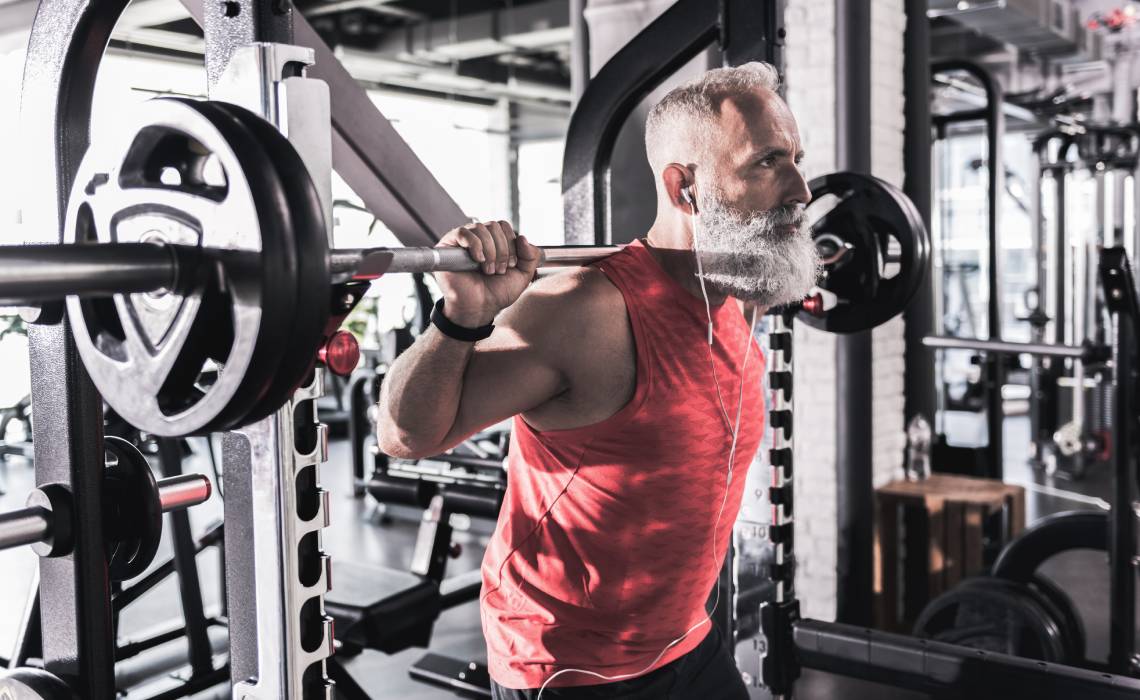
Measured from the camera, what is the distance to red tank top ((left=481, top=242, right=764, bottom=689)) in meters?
1.50

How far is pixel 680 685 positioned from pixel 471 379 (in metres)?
0.63

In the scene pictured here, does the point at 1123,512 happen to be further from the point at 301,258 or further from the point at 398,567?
the point at 398,567

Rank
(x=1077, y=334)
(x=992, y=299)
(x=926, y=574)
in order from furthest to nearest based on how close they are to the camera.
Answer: (x=1077, y=334) < (x=992, y=299) < (x=926, y=574)

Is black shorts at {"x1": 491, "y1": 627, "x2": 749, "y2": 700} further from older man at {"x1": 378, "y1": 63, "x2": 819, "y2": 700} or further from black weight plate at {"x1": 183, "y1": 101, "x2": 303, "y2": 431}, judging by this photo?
black weight plate at {"x1": 183, "y1": 101, "x2": 303, "y2": 431}

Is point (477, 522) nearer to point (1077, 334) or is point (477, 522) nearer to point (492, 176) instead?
point (1077, 334)

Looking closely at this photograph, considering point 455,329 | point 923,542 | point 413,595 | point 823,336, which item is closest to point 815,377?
point 823,336

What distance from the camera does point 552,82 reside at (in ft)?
34.8

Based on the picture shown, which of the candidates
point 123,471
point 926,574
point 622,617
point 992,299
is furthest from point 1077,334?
point 123,471

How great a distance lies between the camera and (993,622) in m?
3.11

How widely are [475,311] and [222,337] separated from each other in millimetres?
360

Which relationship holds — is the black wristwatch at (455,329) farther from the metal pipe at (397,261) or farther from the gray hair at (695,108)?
the gray hair at (695,108)

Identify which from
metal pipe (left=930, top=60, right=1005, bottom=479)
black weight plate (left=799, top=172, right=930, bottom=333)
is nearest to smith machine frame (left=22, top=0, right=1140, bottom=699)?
black weight plate (left=799, top=172, right=930, bottom=333)

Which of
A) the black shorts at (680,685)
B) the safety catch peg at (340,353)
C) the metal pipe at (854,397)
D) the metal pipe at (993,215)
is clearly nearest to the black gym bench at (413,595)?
the black shorts at (680,685)

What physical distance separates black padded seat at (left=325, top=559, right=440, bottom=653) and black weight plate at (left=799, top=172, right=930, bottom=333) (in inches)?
56.8
